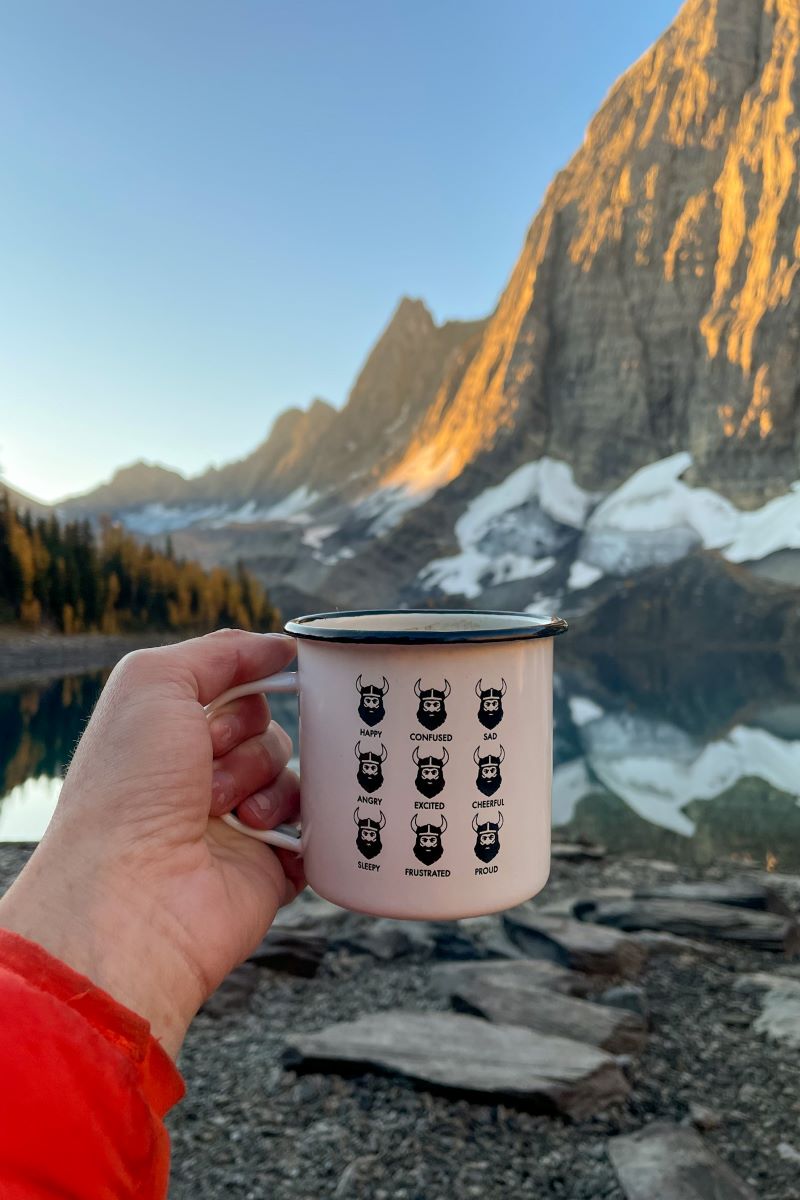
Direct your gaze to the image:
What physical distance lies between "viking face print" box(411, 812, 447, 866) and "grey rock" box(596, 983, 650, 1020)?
265cm

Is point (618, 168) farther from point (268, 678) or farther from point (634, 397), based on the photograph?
point (268, 678)

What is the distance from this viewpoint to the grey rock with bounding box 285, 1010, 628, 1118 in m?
2.61

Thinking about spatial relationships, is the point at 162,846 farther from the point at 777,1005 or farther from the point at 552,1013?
the point at 777,1005

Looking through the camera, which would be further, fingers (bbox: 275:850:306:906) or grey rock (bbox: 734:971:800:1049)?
grey rock (bbox: 734:971:800:1049)

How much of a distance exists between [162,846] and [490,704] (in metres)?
0.61

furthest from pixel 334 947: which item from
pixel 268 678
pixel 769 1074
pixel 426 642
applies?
pixel 426 642

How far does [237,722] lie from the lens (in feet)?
5.20

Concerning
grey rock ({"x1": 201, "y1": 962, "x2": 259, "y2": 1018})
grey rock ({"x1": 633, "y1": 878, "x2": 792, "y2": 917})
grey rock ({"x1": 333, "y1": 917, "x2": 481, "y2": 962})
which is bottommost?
grey rock ({"x1": 633, "y1": 878, "x2": 792, "y2": 917})

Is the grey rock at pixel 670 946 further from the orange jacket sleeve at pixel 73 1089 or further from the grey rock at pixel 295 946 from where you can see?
the orange jacket sleeve at pixel 73 1089

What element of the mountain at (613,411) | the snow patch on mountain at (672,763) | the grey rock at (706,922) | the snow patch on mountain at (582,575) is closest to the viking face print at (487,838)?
the grey rock at (706,922)

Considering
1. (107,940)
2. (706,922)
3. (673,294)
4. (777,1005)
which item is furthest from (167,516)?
(107,940)

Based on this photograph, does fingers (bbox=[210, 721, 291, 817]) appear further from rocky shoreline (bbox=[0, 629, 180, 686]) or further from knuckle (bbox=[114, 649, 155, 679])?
rocky shoreline (bbox=[0, 629, 180, 686])

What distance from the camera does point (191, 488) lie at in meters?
47.1

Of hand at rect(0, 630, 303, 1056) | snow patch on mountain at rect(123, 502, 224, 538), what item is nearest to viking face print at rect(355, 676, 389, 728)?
hand at rect(0, 630, 303, 1056)
